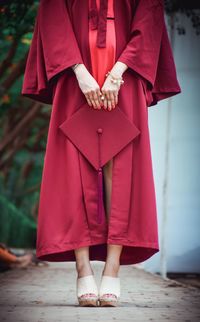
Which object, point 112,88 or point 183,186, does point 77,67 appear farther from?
point 183,186

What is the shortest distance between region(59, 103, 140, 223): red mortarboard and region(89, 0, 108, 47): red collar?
0.32m

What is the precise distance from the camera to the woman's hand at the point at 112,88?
3.28 metres

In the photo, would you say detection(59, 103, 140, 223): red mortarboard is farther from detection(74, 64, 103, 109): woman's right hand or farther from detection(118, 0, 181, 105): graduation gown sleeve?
detection(118, 0, 181, 105): graduation gown sleeve

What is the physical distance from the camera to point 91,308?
312 cm

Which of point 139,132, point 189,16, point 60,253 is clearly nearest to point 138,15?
point 139,132

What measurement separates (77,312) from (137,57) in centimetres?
124

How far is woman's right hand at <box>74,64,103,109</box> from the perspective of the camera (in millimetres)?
3268

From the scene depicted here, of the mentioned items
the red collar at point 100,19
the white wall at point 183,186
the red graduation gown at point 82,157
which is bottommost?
the white wall at point 183,186

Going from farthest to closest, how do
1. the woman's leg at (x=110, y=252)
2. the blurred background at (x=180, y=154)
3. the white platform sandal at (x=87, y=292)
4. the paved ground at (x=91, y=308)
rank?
the blurred background at (x=180, y=154), the woman's leg at (x=110, y=252), the white platform sandal at (x=87, y=292), the paved ground at (x=91, y=308)

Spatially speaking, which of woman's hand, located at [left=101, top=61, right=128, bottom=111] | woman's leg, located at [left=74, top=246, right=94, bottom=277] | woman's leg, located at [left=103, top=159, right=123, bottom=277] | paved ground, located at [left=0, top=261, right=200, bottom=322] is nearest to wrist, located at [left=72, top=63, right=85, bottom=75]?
woman's hand, located at [left=101, top=61, right=128, bottom=111]

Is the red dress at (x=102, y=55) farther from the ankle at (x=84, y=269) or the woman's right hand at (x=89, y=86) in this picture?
the ankle at (x=84, y=269)

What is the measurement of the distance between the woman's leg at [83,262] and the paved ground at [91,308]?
0.17 meters

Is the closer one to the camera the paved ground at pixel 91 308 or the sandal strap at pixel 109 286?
Answer: the paved ground at pixel 91 308

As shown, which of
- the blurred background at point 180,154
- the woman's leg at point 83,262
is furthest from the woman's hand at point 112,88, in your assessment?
the blurred background at point 180,154
